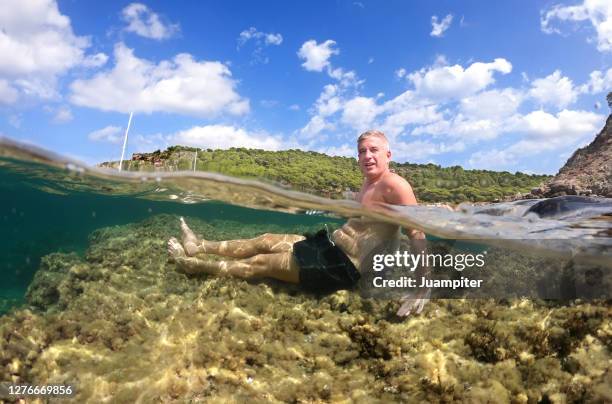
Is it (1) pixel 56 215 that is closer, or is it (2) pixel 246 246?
(2) pixel 246 246

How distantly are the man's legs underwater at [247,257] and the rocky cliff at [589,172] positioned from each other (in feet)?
35.2

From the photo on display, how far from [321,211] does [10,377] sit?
6.61 meters

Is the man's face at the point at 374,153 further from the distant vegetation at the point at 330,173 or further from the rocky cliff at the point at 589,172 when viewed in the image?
the rocky cliff at the point at 589,172

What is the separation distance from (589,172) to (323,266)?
12.6 m

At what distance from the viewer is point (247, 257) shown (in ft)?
24.6

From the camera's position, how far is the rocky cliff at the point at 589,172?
42.3 ft

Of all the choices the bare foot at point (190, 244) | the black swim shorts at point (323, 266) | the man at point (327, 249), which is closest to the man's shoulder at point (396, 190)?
the man at point (327, 249)

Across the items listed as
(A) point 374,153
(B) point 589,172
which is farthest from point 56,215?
(B) point 589,172

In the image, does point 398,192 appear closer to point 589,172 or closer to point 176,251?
point 176,251

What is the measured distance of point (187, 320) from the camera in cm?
583

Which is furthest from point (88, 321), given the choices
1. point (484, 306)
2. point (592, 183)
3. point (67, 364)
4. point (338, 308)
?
point (592, 183)

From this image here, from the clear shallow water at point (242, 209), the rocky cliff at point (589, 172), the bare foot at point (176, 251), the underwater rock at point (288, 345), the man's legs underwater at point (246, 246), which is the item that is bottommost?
the underwater rock at point (288, 345)

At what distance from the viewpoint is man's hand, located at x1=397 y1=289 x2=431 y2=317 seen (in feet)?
20.0

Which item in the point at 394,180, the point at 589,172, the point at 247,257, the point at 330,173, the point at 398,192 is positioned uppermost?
the point at 589,172
